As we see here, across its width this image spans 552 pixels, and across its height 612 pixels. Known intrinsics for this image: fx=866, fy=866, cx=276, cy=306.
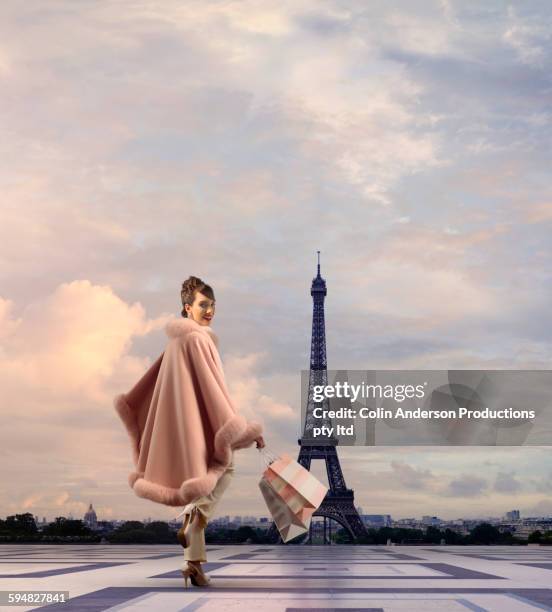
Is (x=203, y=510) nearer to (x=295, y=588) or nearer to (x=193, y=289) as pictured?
(x=295, y=588)

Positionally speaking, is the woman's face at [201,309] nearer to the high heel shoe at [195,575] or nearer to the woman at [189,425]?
the woman at [189,425]

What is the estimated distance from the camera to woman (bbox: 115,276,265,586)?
6676 mm

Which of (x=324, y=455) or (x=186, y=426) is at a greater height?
(x=324, y=455)

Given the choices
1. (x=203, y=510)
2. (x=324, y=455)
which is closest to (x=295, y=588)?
(x=203, y=510)

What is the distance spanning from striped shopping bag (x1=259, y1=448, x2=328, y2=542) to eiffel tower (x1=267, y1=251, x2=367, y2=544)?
136 ft

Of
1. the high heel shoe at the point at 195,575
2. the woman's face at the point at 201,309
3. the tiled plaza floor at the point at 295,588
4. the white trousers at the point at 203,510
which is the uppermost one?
the woman's face at the point at 201,309

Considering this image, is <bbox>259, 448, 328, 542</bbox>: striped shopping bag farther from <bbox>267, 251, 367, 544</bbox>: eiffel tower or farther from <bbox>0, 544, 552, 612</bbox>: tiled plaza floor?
<bbox>267, 251, 367, 544</bbox>: eiffel tower

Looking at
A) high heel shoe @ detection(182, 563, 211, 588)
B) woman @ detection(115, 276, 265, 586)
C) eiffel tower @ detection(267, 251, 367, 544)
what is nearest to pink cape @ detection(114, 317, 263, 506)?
woman @ detection(115, 276, 265, 586)

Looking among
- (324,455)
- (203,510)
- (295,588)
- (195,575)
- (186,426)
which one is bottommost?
(295,588)

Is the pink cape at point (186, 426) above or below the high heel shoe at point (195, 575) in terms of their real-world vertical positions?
above

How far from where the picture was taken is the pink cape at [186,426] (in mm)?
6664

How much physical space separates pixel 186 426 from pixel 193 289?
1234mm

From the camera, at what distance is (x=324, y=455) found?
167 feet

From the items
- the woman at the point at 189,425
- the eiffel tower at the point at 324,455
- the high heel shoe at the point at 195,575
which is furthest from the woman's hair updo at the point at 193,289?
the eiffel tower at the point at 324,455
